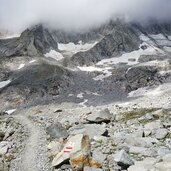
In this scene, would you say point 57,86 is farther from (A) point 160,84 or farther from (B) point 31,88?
(A) point 160,84

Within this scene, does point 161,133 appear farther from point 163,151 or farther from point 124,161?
point 124,161

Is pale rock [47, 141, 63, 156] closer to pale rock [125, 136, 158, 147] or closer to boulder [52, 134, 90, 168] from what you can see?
boulder [52, 134, 90, 168]

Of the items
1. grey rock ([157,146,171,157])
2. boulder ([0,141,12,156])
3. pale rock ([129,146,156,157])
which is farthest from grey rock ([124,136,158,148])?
boulder ([0,141,12,156])

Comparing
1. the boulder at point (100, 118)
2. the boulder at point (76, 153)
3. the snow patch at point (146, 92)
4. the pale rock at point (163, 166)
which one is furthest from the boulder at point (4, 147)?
the snow patch at point (146, 92)

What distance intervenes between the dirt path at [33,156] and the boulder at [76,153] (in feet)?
4.10

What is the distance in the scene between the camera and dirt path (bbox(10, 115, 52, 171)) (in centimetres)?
2822

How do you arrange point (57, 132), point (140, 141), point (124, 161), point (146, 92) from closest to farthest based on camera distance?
point (124, 161), point (140, 141), point (57, 132), point (146, 92)

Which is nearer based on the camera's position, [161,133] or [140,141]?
[140,141]

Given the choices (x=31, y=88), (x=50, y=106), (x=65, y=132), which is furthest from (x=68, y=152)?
(x=31, y=88)

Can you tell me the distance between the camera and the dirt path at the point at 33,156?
28.2 metres

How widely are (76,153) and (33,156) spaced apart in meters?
7.15

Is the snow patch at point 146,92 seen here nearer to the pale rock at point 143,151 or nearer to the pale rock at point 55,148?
the pale rock at point 55,148

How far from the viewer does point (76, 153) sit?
25.6m

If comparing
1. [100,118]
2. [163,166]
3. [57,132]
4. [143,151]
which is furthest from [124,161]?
[100,118]
